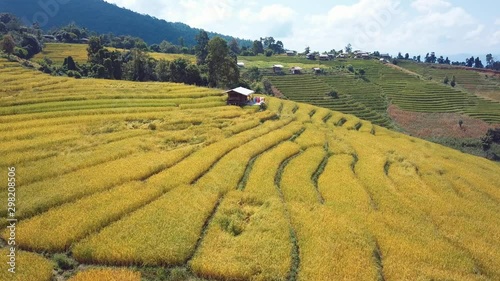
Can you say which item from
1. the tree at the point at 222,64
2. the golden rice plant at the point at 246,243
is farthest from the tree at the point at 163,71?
the golden rice plant at the point at 246,243

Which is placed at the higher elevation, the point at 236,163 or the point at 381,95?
the point at 236,163

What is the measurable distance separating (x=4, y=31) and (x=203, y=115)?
122 meters

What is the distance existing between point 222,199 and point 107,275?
32.1 ft

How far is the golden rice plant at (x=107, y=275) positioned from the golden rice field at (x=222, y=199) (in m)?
0.07

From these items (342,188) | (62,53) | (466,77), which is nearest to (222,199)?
(342,188)

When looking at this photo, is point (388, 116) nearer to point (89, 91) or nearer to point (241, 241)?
point (89, 91)

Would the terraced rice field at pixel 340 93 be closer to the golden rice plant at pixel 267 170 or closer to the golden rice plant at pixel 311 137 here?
the golden rice plant at pixel 311 137

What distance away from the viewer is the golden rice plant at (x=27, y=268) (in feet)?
49.7

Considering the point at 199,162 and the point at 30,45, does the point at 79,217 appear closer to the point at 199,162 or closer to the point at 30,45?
the point at 199,162

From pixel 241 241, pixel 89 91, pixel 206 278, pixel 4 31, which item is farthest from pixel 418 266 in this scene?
pixel 4 31

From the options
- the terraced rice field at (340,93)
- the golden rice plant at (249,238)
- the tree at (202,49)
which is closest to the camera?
the golden rice plant at (249,238)

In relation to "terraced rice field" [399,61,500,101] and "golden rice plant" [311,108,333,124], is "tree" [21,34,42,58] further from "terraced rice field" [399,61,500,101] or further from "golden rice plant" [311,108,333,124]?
"terraced rice field" [399,61,500,101]

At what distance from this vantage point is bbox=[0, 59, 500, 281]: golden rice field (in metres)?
17.9

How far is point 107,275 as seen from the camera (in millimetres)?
15969
